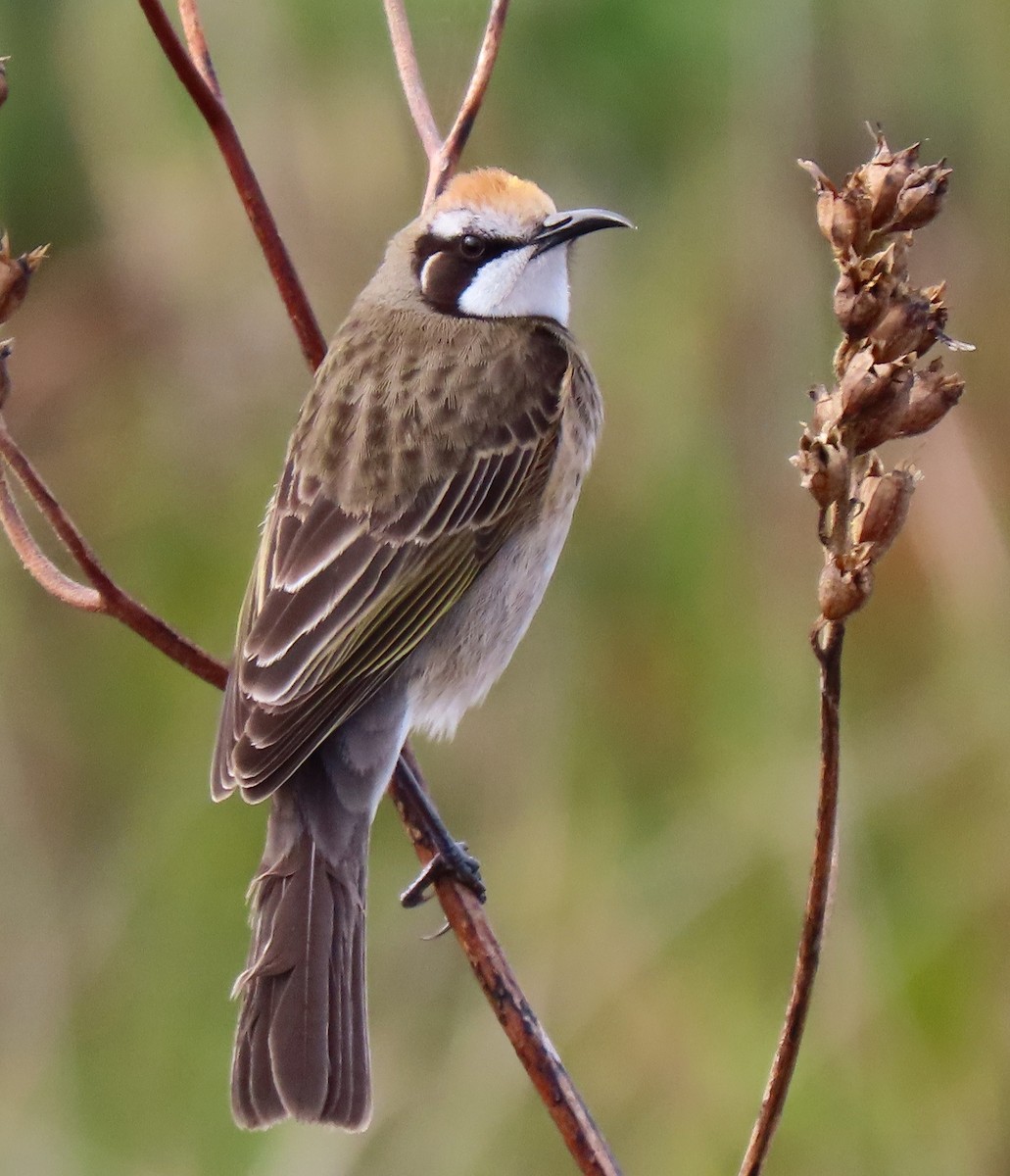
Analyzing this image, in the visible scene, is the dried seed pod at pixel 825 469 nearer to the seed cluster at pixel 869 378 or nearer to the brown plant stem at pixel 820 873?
the seed cluster at pixel 869 378

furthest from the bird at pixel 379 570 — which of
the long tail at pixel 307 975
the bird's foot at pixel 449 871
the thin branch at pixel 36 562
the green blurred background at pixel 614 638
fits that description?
the thin branch at pixel 36 562

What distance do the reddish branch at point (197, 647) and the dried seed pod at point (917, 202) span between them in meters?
0.96

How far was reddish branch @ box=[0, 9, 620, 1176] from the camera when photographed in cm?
225

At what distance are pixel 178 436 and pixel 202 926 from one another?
1.20m

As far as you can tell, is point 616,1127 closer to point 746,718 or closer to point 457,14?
point 746,718

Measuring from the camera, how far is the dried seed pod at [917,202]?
1998mm

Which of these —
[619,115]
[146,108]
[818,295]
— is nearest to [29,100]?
[146,108]

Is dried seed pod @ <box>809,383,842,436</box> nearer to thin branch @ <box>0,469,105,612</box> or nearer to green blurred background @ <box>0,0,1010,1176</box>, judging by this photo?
thin branch @ <box>0,469,105,612</box>

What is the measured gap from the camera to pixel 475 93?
288cm

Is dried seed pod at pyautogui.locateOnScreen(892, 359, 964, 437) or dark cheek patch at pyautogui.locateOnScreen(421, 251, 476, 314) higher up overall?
dark cheek patch at pyautogui.locateOnScreen(421, 251, 476, 314)

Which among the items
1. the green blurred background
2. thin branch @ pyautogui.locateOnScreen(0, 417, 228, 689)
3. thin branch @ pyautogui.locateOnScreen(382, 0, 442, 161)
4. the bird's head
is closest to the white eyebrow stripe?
the bird's head

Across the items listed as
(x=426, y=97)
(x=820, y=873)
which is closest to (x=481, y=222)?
(x=426, y=97)

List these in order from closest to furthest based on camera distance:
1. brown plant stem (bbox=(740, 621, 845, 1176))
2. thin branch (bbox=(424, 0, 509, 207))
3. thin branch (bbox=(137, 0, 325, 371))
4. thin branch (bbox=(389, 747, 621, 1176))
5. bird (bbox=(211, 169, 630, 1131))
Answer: brown plant stem (bbox=(740, 621, 845, 1176)), thin branch (bbox=(389, 747, 621, 1176)), thin branch (bbox=(137, 0, 325, 371)), thin branch (bbox=(424, 0, 509, 207)), bird (bbox=(211, 169, 630, 1131))

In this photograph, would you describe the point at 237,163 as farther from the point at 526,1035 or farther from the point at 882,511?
the point at 526,1035
